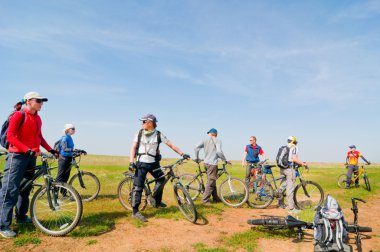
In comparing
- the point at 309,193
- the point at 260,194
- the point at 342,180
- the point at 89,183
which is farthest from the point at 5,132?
the point at 342,180

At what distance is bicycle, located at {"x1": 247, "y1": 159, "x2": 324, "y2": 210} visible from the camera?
10.7 metres

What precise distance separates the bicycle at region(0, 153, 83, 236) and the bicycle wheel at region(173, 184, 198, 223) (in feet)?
9.30

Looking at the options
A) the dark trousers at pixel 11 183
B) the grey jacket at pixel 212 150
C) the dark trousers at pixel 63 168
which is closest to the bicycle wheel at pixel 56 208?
the dark trousers at pixel 11 183

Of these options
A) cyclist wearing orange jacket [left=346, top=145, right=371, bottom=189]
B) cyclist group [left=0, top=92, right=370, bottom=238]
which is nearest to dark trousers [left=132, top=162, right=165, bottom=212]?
cyclist group [left=0, top=92, right=370, bottom=238]

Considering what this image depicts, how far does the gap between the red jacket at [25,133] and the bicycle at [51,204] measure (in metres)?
0.45

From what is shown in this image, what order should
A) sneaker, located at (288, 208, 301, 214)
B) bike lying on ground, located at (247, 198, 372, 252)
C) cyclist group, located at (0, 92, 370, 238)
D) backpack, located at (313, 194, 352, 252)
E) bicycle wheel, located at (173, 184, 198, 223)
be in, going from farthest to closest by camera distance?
sneaker, located at (288, 208, 301, 214) < bicycle wheel, located at (173, 184, 198, 223) < cyclist group, located at (0, 92, 370, 238) < bike lying on ground, located at (247, 198, 372, 252) < backpack, located at (313, 194, 352, 252)

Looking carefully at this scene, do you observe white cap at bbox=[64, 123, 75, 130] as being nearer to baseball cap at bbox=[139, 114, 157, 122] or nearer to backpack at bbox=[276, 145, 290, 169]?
baseball cap at bbox=[139, 114, 157, 122]

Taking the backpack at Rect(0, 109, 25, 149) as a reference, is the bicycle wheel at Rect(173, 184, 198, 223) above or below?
below

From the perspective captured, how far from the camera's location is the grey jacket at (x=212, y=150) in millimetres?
11133

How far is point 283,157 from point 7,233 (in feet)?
29.0

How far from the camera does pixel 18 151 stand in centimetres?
647

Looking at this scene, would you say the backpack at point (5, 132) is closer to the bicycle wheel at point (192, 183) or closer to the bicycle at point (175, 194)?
the bicycle at point (175, 194)

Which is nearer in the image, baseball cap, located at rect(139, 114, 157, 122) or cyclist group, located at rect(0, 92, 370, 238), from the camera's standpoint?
cyclist group, located at rect(0, 92, 370, 238)

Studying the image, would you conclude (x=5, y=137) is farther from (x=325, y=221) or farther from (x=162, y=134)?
(x=325, y=221)
